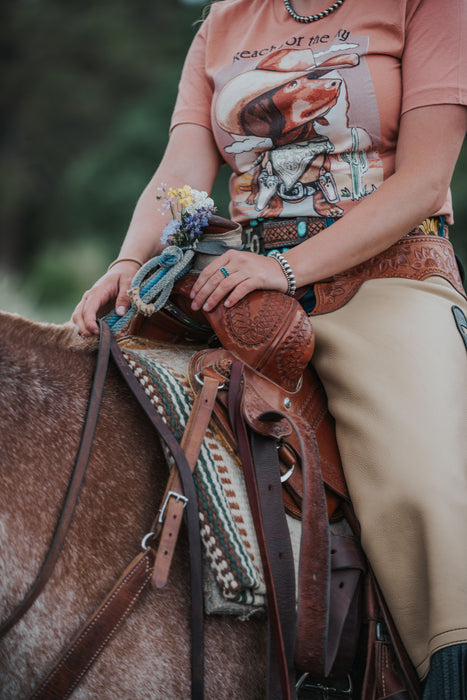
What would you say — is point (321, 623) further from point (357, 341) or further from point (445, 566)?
point (357, 341)

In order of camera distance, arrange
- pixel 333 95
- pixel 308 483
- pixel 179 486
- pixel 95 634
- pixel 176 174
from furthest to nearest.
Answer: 1. pixel 176 174
2. pixel 333 95
3. pixel 308 483
4. pixel 179 486
5. pixel 95 634

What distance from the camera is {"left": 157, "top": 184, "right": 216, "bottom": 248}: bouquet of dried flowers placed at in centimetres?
197

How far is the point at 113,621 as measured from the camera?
1.47 metres

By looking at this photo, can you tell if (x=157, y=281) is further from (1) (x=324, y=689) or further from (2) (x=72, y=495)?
(1) (x=324, y=689)

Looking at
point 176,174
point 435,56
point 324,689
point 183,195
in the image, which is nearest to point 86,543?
point 324,689

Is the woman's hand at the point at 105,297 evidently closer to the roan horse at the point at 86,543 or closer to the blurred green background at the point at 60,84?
the roan horse at the point at 86,543

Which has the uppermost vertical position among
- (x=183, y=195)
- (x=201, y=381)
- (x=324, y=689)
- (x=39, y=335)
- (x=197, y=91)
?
(x=197, y=91)

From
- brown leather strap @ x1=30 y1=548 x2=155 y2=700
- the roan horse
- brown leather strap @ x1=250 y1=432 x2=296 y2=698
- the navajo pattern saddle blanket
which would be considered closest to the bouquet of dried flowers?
the navajo pattern saddle blanket

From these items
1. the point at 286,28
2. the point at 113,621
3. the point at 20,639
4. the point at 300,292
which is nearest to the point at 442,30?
the point at 286,28

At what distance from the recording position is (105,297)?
205cm

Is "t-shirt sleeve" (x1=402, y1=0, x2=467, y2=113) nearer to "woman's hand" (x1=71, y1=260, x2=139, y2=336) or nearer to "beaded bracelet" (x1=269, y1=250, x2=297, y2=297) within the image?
"beaded bracelet" (x1=269, y1=250, x2=297, y2=297)

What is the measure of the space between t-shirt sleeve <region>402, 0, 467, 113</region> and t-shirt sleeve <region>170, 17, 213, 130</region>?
742 millimetres

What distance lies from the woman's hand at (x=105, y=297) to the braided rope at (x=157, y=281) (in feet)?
0.26

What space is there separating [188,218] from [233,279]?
10.4 inches
